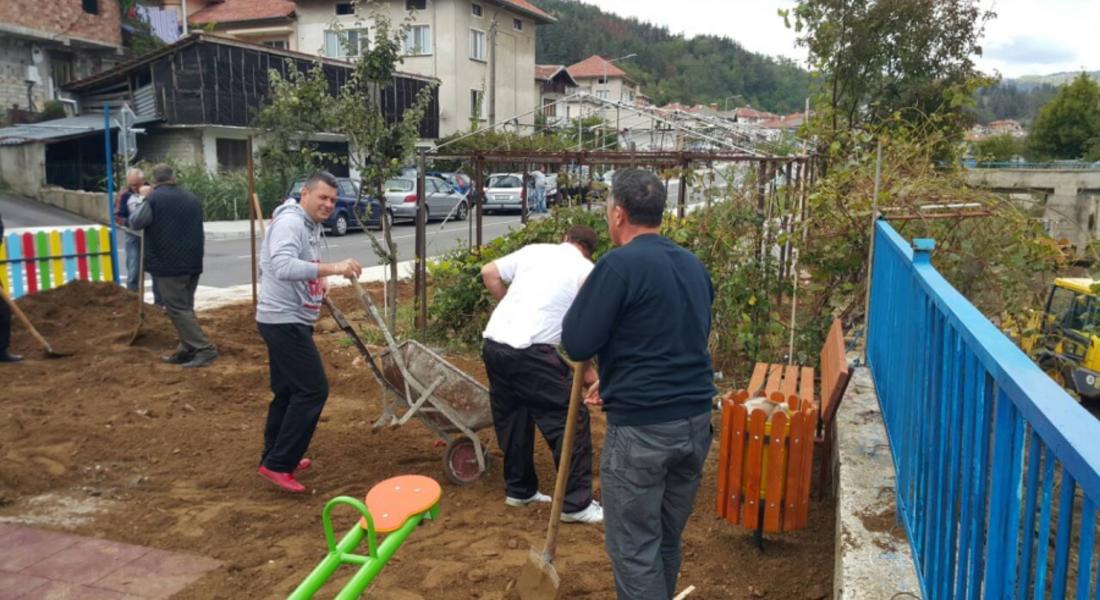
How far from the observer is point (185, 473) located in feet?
17.2

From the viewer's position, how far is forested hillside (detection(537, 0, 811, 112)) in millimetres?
105375

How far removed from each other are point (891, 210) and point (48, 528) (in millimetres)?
5758

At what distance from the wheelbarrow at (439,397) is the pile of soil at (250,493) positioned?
17cm

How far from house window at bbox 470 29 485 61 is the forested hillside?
209 ft

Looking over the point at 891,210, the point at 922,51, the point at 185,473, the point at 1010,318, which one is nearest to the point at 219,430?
the point at 185,473

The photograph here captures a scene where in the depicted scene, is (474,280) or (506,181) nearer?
(474,280)

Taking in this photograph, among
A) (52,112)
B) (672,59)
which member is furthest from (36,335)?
(672,59)

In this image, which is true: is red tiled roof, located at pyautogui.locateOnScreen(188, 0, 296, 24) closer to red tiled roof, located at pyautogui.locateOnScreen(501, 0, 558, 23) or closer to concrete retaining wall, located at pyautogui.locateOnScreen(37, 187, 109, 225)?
red tiled roof, located at pyautogui.locateOnScreen(501, 0, 558, 23)

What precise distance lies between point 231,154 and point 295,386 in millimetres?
27792

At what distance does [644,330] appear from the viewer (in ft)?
9.78

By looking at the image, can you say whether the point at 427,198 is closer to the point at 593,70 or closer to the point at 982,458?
the point at 982,458

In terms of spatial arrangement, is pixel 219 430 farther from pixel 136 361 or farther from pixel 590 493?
pixel 590 493

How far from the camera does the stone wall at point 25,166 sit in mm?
25719

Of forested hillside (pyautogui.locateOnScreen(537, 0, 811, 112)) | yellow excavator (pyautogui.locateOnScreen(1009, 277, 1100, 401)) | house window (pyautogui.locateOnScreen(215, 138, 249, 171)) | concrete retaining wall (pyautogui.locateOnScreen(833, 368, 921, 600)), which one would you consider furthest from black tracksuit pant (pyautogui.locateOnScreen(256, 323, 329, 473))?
forested hillside (pyautogui.locateOnScreen(537, 0, 811, 112))
